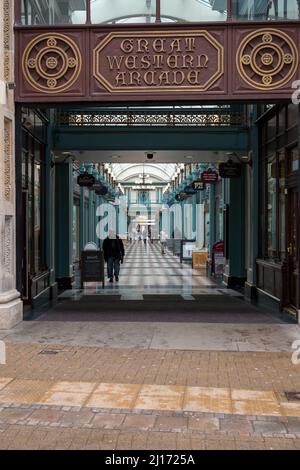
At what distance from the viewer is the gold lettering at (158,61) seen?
961 centimetres

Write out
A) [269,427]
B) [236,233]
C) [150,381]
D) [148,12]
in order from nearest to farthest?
[269,427]
[150,381]
[148,12]
[236,233]

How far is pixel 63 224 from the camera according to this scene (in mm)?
17391

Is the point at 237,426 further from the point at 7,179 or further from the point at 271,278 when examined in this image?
the point at 271,278

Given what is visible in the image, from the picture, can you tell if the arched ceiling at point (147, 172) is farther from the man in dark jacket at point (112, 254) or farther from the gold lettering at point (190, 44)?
the gold lettering at point (190, 44)

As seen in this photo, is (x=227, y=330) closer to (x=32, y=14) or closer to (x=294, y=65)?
(x=294, y=65)

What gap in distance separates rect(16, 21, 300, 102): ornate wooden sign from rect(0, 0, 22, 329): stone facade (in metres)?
0.30

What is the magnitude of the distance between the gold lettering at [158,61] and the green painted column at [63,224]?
8178mm

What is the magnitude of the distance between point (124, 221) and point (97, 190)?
3621cm

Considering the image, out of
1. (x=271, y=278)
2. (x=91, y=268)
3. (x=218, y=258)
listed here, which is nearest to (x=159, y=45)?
(x=271, y=278)

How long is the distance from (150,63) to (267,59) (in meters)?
1.89

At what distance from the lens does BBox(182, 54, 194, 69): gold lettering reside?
9594mm

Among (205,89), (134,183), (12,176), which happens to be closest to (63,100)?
(12,176)

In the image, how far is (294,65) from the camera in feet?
30.9

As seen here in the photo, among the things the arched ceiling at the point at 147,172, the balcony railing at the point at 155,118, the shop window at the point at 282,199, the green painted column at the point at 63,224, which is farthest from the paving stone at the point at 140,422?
the arched ceiling at the point at 147,172
